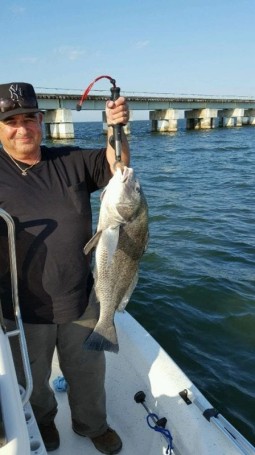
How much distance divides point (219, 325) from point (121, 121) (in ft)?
15.1

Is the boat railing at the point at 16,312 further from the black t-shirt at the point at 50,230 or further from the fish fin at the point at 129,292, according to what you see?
the fish fin at the point at 129,292

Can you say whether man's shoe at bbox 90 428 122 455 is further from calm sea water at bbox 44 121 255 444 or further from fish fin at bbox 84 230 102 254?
fish fin at bbox 84 230 102 254

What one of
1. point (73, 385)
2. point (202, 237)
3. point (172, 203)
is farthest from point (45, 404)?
point (172, 203)

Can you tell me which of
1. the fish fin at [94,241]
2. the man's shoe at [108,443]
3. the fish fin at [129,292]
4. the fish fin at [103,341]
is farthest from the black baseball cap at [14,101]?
the man's shoe at [108,443]

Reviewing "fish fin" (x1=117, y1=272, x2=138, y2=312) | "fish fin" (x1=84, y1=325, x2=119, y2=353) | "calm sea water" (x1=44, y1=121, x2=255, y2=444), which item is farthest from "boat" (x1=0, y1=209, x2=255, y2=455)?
"calm sea water" (x1=44, y1=121, x2=255, y2=444)

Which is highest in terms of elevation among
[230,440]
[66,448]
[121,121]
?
[121,121]

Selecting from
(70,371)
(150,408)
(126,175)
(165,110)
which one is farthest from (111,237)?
(165,110)

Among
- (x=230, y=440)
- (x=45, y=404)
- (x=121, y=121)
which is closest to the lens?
(x=121, y=121)

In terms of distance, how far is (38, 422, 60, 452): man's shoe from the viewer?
3.65 m

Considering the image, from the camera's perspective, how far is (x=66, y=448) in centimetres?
378

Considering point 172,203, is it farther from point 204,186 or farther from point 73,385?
point 73,385

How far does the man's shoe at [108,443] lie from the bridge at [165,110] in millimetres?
40381

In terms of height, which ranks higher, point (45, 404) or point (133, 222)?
point (133, 222)

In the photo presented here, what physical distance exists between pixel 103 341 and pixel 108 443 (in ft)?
4.02
